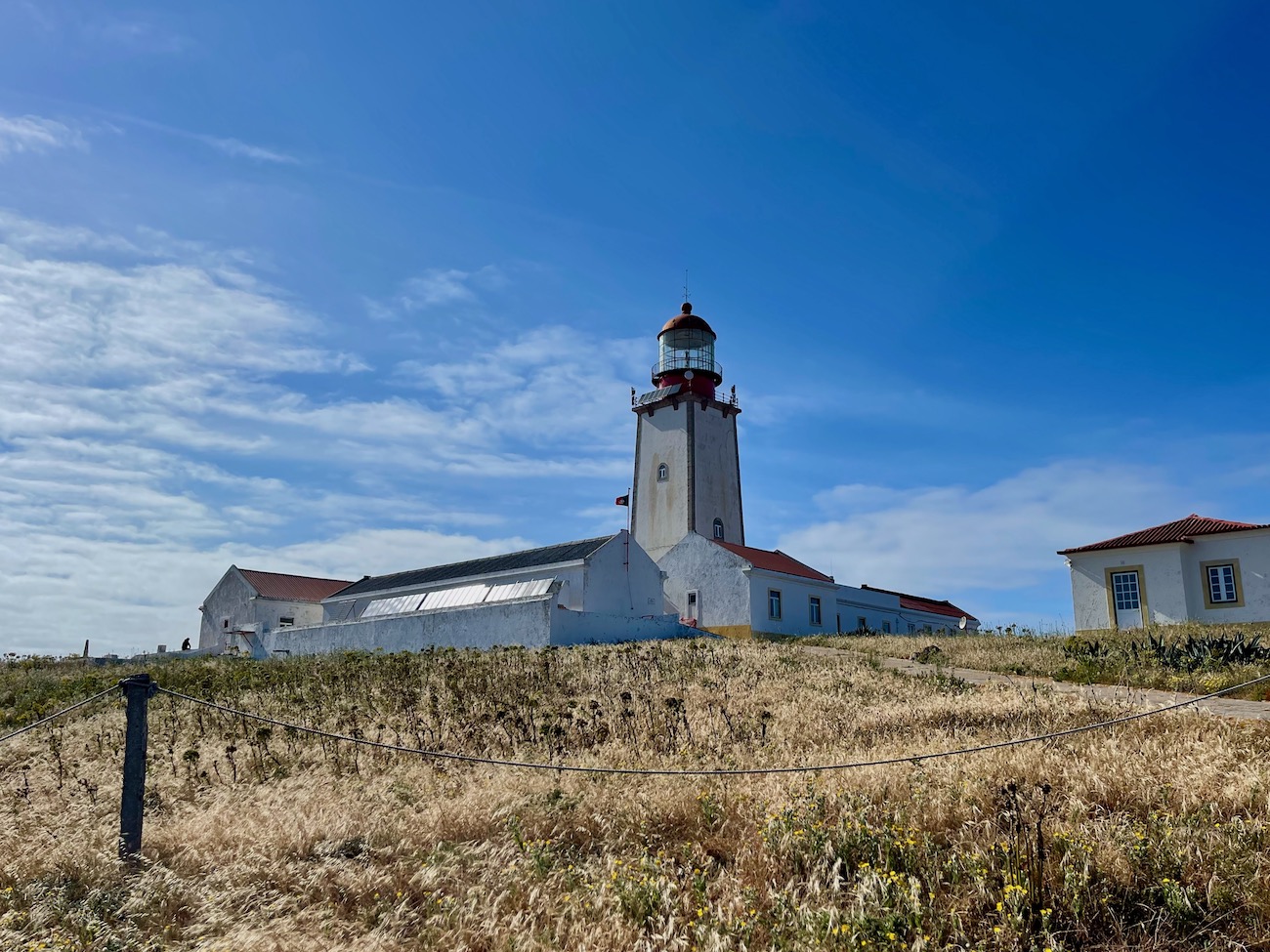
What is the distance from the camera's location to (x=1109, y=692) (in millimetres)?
12375

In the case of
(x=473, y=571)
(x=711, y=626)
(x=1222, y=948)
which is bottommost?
(x=1222, y=948)

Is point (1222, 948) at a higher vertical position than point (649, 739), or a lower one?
lower

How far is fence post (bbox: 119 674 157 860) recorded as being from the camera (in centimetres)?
641

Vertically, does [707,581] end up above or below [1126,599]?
above

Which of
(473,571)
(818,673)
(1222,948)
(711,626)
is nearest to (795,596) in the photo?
(711,626)

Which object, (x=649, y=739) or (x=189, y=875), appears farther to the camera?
(x=649, y=739)

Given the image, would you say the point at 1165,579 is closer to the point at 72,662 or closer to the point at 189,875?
the point at 189,875

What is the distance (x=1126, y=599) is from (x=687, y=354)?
18197 mm

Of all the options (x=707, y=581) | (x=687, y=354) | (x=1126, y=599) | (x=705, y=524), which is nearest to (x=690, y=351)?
(x=687, y=354)

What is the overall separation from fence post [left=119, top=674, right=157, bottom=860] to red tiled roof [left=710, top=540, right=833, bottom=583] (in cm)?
2405

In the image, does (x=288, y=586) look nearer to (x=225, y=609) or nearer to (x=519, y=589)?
(x=225, y=609)

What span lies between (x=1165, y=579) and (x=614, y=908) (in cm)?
2442

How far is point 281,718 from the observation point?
40.7ft

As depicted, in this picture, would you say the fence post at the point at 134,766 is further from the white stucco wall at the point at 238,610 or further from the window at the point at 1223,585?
the white stucco wall at the point at 238,610
